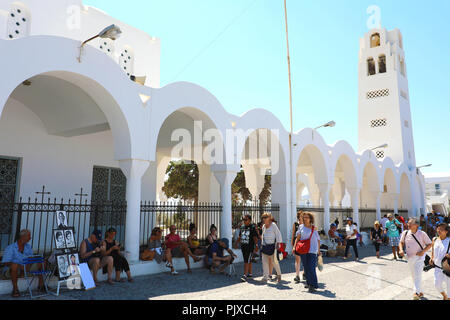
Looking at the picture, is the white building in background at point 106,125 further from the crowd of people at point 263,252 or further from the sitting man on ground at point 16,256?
the sitting man on ground at point 16,256

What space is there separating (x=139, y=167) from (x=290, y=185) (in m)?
6.85

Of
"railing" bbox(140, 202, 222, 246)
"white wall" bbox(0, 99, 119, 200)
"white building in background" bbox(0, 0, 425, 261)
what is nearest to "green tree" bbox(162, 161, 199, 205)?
"white building in background" bbox(0, 0, 425, 261)

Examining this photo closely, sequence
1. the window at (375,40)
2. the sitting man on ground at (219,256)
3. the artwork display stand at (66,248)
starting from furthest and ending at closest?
the window at (375,40) → the sitting man on ground at (219,256) → the artwork display stand at (66,248)

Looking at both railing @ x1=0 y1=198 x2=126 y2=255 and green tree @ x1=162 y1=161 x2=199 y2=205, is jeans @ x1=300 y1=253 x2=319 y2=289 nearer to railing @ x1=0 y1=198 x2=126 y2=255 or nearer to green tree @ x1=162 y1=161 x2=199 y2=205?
railing @ x1=0 y1=198 x2=126 y2=255

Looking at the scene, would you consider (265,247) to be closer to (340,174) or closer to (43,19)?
(43,19)

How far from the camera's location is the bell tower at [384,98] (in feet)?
83.8

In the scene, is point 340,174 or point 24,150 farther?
point 340,174

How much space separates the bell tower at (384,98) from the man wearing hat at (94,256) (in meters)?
23.2

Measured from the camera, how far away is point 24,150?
10.7 metres

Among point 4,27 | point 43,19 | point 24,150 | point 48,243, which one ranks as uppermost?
point 43,19

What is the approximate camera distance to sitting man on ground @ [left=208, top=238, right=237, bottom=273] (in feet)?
29.7

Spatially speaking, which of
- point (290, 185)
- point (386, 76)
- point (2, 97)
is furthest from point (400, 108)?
point (2, 97)

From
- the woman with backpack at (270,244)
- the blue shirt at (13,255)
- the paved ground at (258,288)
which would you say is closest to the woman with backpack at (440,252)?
the paved ground at (258,288)

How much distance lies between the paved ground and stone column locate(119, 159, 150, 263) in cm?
74
